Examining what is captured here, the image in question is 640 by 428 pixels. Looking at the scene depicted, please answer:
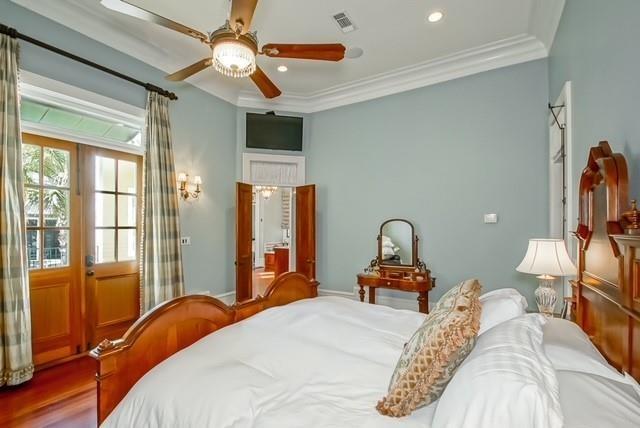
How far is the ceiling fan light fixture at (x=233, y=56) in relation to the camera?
2219 mm

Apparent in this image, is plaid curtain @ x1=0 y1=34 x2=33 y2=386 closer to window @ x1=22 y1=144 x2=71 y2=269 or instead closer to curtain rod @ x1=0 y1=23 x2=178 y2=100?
curtain rod @ x1=0 y1=23 x2=178 y2=100

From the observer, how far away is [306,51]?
253 cm

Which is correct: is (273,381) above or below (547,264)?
below

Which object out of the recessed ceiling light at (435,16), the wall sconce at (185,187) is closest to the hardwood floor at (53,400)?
the wall sconce at (185,187)

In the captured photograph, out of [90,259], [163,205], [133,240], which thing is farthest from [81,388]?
[163,205]

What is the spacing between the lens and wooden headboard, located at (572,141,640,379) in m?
1.09

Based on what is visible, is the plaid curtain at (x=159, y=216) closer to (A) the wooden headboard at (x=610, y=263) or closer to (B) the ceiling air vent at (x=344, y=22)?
(B) the ceiling air vent at (x=344, y=22)

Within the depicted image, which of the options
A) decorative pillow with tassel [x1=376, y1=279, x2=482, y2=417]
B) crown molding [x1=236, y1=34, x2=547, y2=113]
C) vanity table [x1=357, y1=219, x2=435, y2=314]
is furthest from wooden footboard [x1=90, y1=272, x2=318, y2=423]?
crown molding [x1=236, y1=34, x2=547, y2=113]

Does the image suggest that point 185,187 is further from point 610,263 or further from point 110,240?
point 610,263

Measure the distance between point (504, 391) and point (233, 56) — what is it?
2362mm

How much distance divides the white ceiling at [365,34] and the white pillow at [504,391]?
307cm

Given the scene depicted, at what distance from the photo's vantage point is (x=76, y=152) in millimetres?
3248

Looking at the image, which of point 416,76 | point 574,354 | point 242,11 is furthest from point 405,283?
point 242,11

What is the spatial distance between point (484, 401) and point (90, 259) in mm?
3732
